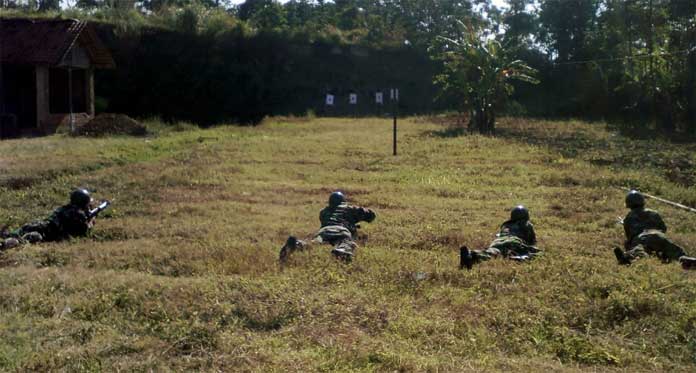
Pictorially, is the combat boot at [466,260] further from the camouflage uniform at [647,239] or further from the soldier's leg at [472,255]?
the camouflage uniform at [647,239]

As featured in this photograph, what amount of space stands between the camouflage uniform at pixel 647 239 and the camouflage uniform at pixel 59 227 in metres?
6.05

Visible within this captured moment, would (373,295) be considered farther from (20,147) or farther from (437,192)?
(20,147)

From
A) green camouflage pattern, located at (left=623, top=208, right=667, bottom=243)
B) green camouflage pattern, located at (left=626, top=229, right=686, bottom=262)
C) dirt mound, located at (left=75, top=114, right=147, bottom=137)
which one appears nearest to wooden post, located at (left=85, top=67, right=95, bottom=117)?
dirt mound, located at (left=75, top=114, right=147, bottom=137)

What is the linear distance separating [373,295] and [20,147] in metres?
12.7

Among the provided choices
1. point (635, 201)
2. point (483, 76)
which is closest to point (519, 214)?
point (635, 201)

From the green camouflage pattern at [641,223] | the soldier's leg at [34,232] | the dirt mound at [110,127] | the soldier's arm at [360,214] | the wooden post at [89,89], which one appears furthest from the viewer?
the wooden post at [89,89]

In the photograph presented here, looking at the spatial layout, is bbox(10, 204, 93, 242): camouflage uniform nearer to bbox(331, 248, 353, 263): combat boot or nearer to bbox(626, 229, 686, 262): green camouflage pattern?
bbox(331, 248, 353, 263): combat boot

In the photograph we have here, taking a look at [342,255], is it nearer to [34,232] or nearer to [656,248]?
[656,248]

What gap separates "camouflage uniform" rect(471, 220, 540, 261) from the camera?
7.27 meters

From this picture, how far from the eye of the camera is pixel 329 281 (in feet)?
20.8

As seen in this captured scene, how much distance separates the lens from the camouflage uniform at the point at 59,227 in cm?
835

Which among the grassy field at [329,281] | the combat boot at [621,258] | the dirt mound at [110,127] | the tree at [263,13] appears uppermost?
the tree at [263,13]

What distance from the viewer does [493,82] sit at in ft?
79.4

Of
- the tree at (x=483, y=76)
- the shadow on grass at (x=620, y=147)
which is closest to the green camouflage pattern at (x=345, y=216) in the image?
the shadow on grass at (x=620, y=147)
